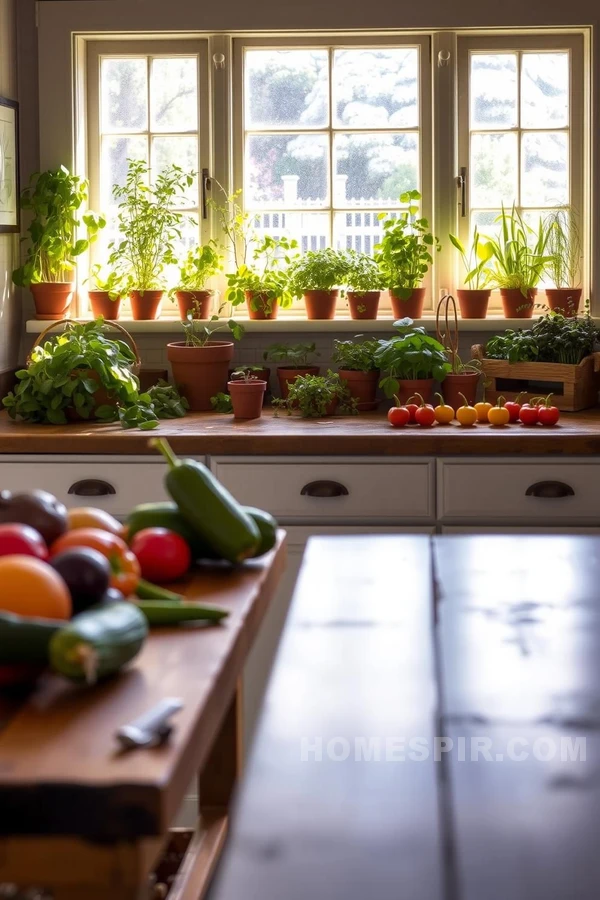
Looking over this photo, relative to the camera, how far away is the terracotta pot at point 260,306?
429 centimetres

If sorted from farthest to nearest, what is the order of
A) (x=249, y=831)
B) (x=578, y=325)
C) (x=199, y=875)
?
(x=578, y=325), (x=199, y=875), (x=249, y=831)

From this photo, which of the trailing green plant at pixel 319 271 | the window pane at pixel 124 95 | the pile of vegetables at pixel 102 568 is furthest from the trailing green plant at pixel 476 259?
the pile of vegetables at pixel 102 568

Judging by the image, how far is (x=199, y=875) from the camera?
1542mm

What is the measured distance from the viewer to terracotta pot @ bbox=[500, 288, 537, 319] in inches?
169

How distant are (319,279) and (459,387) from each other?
66cm

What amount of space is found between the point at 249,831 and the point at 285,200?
365 centimetres

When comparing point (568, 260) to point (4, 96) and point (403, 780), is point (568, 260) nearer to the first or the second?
point (4, 96)

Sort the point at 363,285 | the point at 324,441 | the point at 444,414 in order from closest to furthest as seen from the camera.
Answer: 1. the point at 324,441
2. the point at 444,414
3. the point at 363,285

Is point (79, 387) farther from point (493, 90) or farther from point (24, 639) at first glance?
point (24, 639)

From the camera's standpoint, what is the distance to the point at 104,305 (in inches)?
171

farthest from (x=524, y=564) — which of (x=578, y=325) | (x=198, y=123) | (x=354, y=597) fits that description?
(x=198, y=123)

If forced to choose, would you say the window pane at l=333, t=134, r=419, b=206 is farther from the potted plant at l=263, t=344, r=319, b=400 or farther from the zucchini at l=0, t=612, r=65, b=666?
the zucchini at l=0, t=612, r=65, b=666

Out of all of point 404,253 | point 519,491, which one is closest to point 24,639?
point 519,491

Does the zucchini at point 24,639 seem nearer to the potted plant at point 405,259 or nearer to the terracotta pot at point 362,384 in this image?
the terracotta pot at point 362,384
